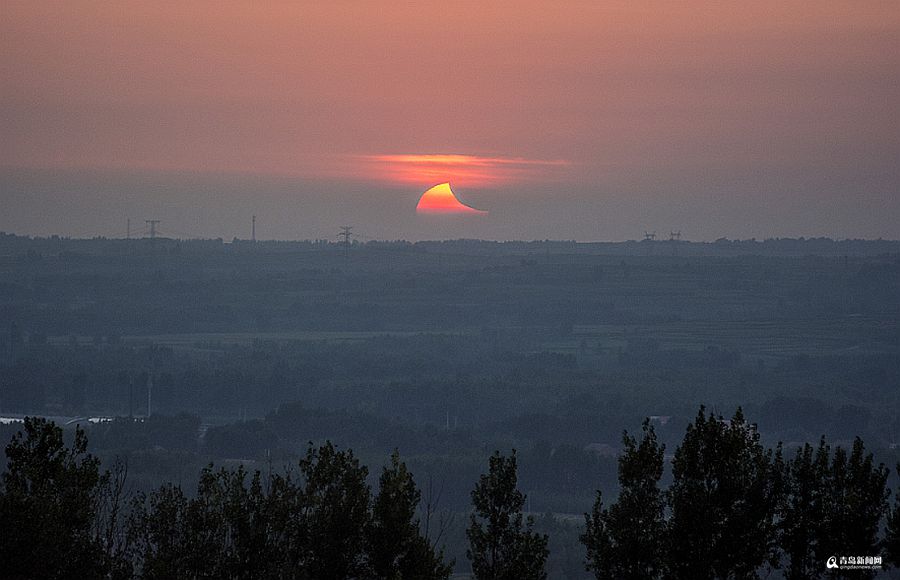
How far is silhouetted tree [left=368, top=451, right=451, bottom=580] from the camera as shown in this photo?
90.6 ft

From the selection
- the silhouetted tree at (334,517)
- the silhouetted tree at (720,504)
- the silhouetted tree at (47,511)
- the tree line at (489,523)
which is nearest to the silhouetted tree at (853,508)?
the tree line at (489,523)

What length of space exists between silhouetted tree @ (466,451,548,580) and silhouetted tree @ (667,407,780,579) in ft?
9.64

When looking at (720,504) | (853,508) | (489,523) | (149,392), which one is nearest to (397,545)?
(489,523)

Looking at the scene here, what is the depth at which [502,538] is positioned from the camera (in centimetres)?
2784

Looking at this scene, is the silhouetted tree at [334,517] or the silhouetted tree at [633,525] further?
the silhouetted tree at [334,517]

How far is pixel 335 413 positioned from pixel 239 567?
4288 inches

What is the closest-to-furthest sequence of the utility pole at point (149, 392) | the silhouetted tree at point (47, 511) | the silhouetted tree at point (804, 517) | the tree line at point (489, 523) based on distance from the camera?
the silhouetted tree at point (47, 511), the tree line at point (489, 523), the silhouetted tree at point (804, 517), the utility pole at point (149, 392)

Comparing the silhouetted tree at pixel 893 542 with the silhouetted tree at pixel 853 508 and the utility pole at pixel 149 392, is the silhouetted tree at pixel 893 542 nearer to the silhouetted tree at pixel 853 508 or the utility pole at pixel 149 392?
the silhouetted tree at pixel 853 508

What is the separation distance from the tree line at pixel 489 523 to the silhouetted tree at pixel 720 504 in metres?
0.03

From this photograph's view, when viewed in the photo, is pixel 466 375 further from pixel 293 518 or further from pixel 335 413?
pixel 293 518

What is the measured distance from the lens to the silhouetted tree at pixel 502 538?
27438 millimetres

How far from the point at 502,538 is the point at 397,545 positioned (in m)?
2.18

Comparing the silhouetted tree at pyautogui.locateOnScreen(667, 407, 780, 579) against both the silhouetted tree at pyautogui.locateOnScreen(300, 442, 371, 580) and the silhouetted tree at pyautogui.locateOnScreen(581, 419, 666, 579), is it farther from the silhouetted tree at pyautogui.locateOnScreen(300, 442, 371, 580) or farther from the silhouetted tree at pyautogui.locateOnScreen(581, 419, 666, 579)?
the silhouetted tree at pyautogui.locateOnScreen(300, 442, 371, 580)

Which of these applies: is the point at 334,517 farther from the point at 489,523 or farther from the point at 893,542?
the point at 893,542
